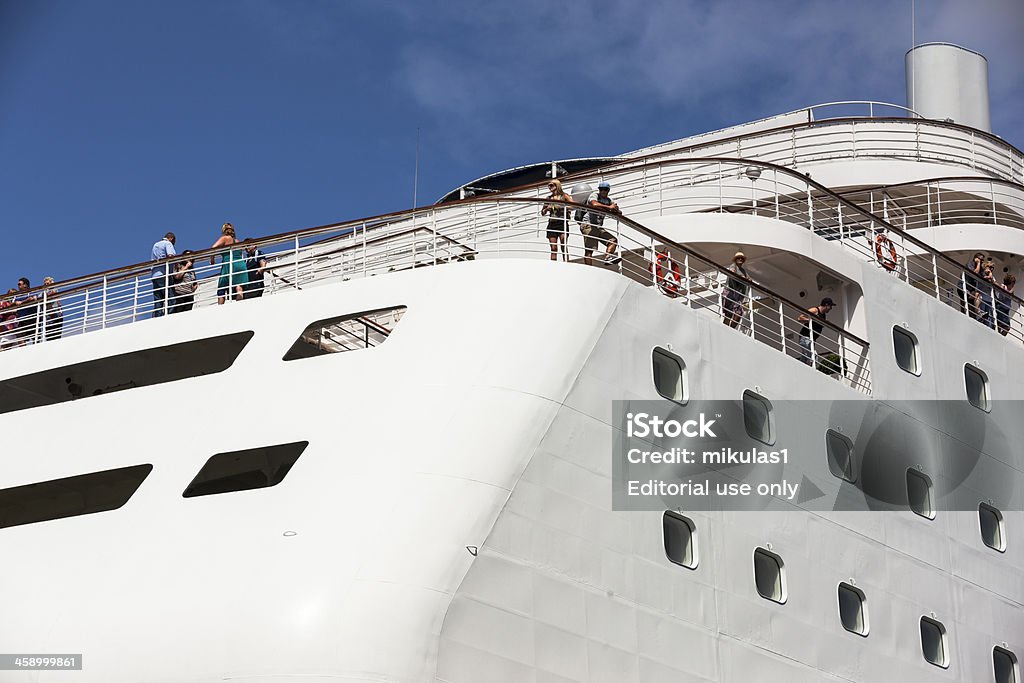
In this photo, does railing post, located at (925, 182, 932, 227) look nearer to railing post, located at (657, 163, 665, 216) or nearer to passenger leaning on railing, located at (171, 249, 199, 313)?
railing post, located at (657, 163, 665, 216)

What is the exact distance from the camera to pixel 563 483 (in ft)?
33.9

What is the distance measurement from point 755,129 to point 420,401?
37.9 ft

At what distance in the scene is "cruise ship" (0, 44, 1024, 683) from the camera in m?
9.49

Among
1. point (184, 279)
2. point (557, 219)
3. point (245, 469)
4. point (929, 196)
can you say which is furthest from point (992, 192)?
point (245, 469)

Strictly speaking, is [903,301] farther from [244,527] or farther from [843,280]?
[244,527]

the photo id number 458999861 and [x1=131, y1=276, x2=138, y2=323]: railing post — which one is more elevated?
[x1=131, y1=276, x2=138, y2=323]: railing post

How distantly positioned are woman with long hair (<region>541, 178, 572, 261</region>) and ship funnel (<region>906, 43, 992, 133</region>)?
12.8 m

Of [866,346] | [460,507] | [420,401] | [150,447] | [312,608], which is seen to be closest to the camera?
[312,608]

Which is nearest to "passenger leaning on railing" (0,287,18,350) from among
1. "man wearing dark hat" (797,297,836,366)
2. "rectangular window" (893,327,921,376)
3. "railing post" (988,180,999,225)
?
"man wearing dark hat" (797,297,836,366)

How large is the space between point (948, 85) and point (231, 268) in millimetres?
15104

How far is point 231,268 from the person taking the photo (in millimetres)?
12844

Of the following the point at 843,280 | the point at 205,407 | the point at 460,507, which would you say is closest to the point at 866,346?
the point at 843,280

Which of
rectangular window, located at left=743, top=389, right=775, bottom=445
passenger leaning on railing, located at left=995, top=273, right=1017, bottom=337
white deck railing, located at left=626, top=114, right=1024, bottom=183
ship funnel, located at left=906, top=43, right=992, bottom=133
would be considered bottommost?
rectangular window, located at left=743, top=389, right=775, bottom=445

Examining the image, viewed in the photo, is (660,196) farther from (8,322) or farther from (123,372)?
(8,322)
